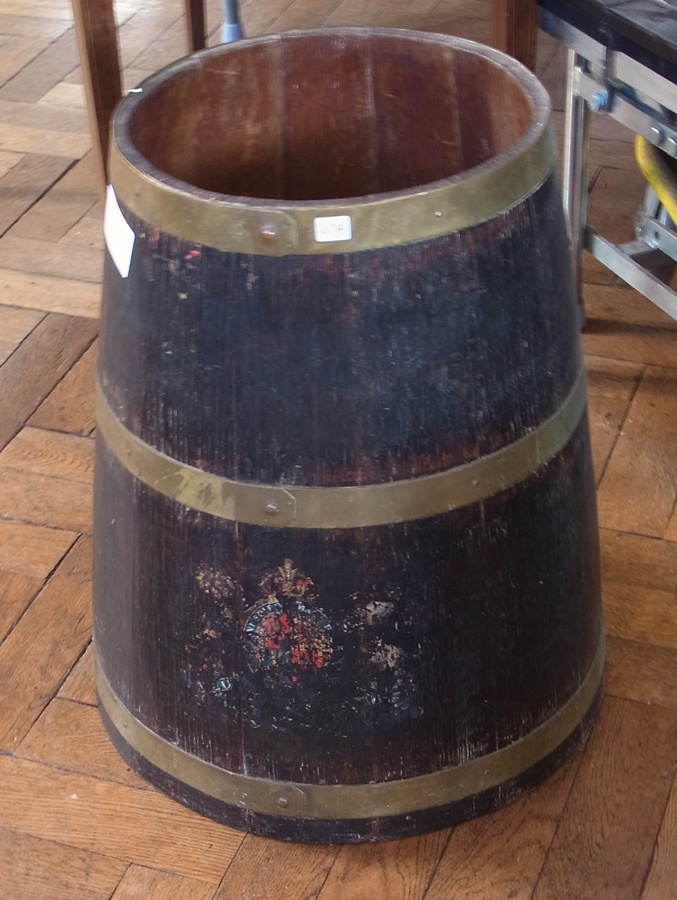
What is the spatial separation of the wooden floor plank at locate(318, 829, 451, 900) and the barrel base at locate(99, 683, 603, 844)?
16mm

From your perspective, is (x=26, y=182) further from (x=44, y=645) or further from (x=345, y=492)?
(x=345, y=492)

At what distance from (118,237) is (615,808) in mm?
657

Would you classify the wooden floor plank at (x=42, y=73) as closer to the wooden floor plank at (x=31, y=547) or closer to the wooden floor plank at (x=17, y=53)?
the wooden floor plank at (x=17, y=53)

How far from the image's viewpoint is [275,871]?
1.04 m

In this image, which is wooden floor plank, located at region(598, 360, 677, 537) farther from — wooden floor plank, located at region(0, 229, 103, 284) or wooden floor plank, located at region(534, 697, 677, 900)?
wooden floor plank, located at region(0, 229, 103, 284)

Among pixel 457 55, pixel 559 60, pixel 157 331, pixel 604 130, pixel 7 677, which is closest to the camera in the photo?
pixel 157 331

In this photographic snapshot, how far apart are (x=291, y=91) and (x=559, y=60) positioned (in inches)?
59.6

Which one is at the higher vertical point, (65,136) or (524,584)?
(524,584)

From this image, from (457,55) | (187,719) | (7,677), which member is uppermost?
(457,55)

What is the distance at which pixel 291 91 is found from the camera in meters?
1.04

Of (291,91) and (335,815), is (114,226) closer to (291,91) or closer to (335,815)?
(291,91)

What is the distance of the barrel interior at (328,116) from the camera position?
1.00 meters

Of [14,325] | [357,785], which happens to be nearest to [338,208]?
[357,785]

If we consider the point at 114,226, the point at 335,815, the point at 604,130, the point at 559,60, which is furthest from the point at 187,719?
the point at 559,60
